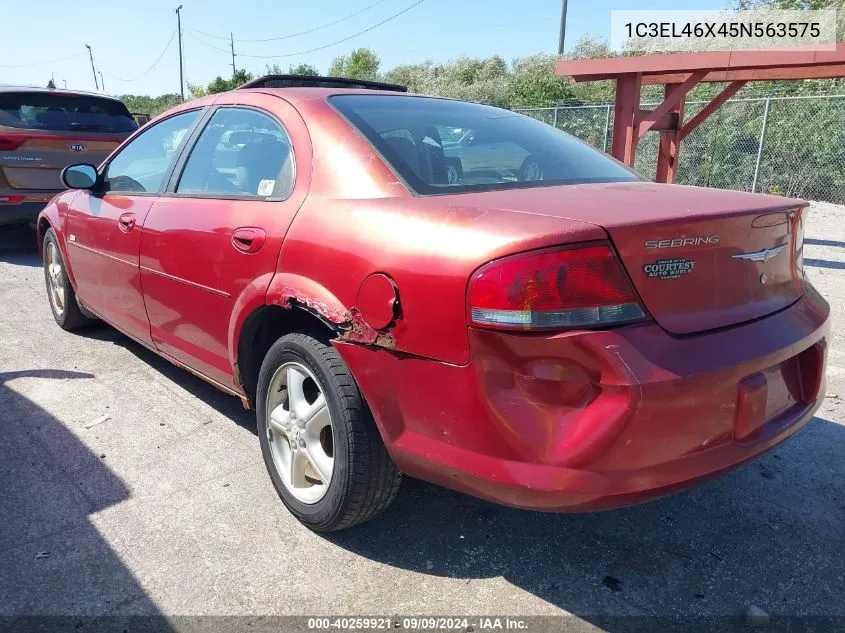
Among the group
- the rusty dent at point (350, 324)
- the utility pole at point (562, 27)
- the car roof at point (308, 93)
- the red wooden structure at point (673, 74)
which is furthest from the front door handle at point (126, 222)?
the utility pole at point (562, 27)

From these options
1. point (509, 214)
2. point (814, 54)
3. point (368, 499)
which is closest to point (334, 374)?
point (368, 499)

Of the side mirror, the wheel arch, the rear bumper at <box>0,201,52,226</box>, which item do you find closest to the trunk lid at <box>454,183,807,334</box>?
the wheel arch

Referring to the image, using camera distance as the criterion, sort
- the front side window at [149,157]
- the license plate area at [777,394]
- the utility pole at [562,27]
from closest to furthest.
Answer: the license plate area at [777,394] < the front side window at [149,157] < the utility pole at [562,27]

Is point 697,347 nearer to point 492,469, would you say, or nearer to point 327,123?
point 492,469

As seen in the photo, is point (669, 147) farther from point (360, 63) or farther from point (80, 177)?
point (360, 63)

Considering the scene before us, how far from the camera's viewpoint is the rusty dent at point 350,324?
2.01 metres

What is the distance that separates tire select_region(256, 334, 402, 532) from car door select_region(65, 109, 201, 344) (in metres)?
1.30

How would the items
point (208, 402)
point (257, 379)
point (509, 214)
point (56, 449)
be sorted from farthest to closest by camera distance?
point (208, 402) < point (56, 449) < point (257, 379) < point (509, 214)

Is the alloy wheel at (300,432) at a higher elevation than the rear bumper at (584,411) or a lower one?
lower

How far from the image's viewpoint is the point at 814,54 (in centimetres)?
632

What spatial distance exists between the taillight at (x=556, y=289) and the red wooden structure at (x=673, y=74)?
19.8ft

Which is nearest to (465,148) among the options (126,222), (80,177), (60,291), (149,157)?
(126,222)

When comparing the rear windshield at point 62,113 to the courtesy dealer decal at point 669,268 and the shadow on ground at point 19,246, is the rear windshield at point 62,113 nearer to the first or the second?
the shadow on ground at point 19,246

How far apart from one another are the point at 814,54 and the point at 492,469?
6.45 metres
